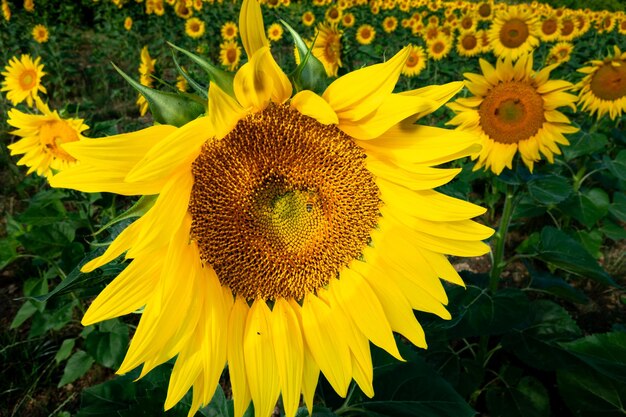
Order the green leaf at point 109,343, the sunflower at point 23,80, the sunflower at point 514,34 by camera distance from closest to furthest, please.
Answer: the green leaf at point 109,343 < the sunflower at point 23,80 < the sunflower at point 514,34

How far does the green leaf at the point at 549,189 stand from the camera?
2605mm

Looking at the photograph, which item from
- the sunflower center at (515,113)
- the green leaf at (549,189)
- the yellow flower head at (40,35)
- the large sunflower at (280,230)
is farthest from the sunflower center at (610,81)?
the yellow flower head at (40,35)

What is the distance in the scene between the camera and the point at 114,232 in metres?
1.06

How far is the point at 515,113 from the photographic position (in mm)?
2756

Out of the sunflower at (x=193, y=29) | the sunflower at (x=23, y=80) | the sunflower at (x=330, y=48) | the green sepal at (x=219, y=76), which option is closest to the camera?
the green sepal at (x=219, y=76)

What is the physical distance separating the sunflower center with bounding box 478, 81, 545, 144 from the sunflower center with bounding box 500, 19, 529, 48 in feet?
14.7

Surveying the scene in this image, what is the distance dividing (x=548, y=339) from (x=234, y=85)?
7.58 feet

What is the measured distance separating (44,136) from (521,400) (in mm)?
3489

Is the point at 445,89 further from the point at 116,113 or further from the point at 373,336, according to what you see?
the point at 116,113

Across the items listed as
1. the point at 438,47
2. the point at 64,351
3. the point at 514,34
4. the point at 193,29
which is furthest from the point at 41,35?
the point at 514,34

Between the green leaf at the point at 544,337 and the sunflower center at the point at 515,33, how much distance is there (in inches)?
208

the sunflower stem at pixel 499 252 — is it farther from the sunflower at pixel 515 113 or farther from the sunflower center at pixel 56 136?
the sunflower center at pixel 56 136

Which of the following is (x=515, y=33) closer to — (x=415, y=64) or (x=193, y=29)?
(x=415, y=64)

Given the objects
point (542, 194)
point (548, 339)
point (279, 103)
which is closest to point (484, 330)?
point (548, 339)
